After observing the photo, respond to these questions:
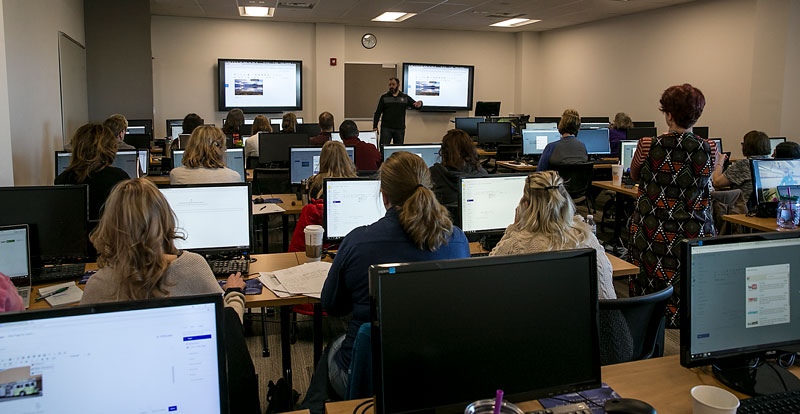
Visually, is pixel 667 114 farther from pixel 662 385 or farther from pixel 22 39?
pixel 22 39

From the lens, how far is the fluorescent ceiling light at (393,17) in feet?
35.2

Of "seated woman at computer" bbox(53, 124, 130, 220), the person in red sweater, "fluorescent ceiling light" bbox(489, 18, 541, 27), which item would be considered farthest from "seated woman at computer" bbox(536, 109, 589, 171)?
"fluorescent ceiling light" bbox(489, 18, 541, 27)

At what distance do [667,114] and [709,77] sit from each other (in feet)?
21.5

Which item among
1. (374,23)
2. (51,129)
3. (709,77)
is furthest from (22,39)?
(709,77)

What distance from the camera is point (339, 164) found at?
12.7ft

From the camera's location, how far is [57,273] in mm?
2908

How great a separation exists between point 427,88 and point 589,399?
11747 millimetres

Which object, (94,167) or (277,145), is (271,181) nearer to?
(277,145)

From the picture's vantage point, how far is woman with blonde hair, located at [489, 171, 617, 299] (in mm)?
2379

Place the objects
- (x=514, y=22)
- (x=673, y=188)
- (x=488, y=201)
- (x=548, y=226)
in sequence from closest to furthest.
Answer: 1. (x=548, y=226)
2. (x=673, y=188)
3. (x=488, y=201)
4. (x=514, y=22)

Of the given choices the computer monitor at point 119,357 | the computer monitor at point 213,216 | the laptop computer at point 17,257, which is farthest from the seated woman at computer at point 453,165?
the computer monitor at point 119,357

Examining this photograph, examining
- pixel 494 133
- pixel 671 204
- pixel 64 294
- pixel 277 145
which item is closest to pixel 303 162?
pixel 277 145

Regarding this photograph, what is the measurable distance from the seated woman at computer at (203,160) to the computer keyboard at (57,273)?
45.0 inches

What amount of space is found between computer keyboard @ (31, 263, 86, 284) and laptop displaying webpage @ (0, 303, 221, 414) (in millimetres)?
1968
